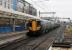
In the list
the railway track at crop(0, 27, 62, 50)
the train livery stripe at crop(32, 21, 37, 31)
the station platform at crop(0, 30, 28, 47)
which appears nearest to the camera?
the railway track at crop(0, 27, 62, 50)

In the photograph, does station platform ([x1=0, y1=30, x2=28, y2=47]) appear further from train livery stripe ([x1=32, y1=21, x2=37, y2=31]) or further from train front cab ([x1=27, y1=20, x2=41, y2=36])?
train livery stripe ([x1=32, y1=21, x2=37, y2=31])

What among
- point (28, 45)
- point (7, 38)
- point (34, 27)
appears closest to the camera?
point (28, 45)

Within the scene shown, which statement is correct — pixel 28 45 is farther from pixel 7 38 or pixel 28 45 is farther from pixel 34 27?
pixel 34 27

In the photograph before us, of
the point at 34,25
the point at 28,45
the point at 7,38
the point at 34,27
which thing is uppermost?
the point at 34,25

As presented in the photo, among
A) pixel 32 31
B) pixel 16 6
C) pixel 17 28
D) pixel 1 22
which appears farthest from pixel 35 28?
pixel 16 6

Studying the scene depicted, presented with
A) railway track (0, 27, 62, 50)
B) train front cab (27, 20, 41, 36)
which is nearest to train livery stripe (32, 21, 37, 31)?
train front cab (27, 20, 41, 36)

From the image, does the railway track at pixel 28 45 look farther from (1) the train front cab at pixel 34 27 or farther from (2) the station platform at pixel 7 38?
(1) the train front cab at pixel 34 27

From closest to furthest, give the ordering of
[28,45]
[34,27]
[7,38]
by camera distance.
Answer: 1. [28,45]
2. [7,38]
3. [34,27]

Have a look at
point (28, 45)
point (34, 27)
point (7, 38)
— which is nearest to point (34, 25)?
point (34, 27)

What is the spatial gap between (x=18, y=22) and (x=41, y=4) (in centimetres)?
1546

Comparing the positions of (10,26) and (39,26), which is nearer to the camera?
(39,26)

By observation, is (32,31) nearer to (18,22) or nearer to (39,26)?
(39,26)

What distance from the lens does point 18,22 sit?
4525 centimetres

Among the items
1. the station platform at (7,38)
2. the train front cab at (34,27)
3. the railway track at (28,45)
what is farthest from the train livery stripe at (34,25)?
the railway track at (28,45)
